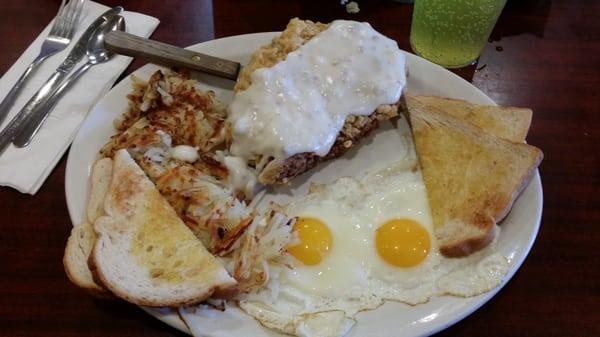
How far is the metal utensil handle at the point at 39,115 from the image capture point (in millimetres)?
2254

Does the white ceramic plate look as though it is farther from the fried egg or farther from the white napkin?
the white napkin

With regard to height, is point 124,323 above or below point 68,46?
below

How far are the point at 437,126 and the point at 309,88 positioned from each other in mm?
556

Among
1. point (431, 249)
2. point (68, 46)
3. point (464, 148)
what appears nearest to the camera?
point (431, 249)

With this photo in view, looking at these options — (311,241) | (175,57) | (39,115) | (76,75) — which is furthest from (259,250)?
(76,75)

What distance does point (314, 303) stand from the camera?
180 centimetres

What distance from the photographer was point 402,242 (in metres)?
1.91

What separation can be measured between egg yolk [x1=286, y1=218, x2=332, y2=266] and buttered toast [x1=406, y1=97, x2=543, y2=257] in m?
0.42

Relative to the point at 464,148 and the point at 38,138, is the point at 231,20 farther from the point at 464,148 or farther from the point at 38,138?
the point at 464,148

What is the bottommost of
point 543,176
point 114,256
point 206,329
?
point 543,176

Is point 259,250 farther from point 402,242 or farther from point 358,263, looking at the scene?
point 402,242

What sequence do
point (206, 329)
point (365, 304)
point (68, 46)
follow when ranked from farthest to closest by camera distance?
point (68, 46), point (365, 304), point (206, 329)

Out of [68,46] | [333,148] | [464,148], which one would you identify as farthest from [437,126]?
[68,46]

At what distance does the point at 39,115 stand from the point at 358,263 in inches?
61.2
